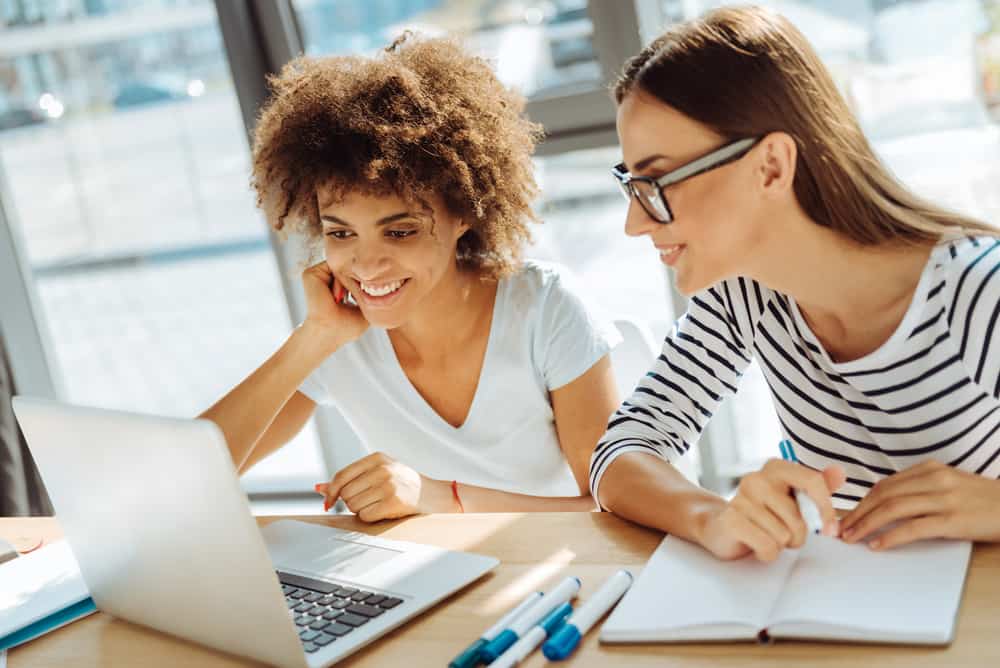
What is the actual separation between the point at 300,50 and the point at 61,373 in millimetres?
1313

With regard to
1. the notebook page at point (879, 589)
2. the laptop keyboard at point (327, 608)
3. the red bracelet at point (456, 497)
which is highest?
the laptop keyboard at point (327, 608)

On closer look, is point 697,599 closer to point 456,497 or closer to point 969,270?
point 969,270

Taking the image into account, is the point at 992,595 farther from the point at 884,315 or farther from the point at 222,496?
Result: the point at 222,496

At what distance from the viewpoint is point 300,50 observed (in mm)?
2789

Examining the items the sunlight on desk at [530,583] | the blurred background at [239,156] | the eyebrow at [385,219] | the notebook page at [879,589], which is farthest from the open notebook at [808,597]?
the blurred background at [239,156]

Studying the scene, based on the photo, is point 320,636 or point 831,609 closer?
point 831,609

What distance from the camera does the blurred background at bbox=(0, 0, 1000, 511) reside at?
7.68 ft

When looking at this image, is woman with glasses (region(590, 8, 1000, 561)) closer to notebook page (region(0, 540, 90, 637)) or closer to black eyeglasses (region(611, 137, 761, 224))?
black eyeglasses (region(611, 137, 761, 224))

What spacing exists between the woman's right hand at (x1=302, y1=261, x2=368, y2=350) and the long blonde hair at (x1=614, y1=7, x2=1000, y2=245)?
67cm

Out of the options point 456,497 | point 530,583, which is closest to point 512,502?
point 456,497

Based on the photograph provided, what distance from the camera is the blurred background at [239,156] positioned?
2340 millimetres

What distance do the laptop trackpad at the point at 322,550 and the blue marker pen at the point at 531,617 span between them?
0.82 feet

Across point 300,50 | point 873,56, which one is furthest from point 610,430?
point 300,50

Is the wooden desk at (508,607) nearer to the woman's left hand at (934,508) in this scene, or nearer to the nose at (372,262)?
the woman's left hand at (934,508)
